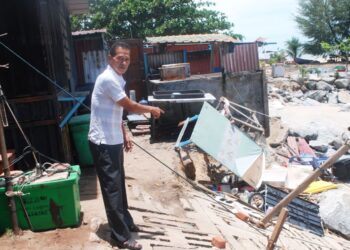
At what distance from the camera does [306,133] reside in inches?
586

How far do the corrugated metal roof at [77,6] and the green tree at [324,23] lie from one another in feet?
123

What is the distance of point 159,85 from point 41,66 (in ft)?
17.8

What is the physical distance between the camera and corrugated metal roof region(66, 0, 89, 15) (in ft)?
36.8

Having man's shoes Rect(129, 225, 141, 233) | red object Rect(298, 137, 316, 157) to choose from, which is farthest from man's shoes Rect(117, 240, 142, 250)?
red object Rect(298, 137, 316, 157)

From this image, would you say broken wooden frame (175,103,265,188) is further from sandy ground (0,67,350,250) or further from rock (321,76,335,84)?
rock (321,76,335,84)

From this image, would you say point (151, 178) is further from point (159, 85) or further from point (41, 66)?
Answer: point (159, 85)

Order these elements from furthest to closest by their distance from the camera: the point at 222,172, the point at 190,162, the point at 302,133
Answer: the point at 302,133 < the point at 222,172 < the point at 190,162

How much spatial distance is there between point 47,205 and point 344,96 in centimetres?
2428

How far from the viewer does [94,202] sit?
5.60m

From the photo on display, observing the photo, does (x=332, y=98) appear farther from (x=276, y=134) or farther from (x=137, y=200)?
(x=137, y=200)

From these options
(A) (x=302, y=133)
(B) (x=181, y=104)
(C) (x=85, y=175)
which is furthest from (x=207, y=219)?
(A) (x=302, y=133)

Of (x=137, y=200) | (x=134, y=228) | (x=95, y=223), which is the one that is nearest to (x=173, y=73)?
(x=137, y=200)

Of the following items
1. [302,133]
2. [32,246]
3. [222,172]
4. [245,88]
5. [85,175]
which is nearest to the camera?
[32,246]

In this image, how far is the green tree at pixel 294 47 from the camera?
4634 centimetres
